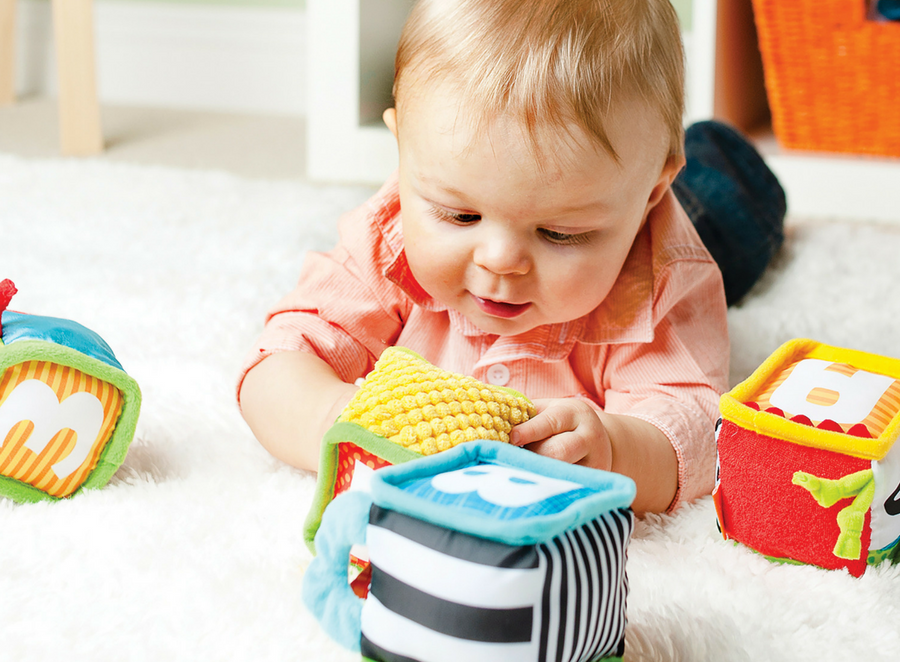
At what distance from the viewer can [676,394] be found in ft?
2.35

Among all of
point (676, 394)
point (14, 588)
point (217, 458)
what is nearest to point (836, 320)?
point (676, 394)

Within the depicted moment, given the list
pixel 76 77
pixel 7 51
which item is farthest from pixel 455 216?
pixel 7 51

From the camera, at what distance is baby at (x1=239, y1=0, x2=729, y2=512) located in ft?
1.97

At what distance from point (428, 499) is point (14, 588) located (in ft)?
0.86

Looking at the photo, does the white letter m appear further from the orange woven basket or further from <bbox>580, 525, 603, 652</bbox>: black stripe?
the orange woven basket

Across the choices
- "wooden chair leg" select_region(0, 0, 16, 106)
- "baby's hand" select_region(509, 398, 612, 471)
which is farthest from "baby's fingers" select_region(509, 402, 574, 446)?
"wooden chair leg" select_region(0, 0, 16, 106)

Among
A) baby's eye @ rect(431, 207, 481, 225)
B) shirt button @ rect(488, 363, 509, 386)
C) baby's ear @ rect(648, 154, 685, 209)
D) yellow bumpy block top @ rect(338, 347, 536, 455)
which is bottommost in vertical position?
shirt button @ rect(488, 363, 509, 386)

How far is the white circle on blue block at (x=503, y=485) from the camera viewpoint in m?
0.40

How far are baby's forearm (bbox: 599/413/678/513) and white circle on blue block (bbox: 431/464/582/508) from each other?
0.65 feet

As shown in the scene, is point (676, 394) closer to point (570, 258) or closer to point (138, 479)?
point (570, 258)

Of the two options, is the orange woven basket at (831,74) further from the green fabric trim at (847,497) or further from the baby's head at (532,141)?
the green fabric trim at (847,497)

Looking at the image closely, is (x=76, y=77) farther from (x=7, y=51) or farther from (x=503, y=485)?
(x=503, y=485)

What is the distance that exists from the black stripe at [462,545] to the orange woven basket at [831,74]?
1.21 meters

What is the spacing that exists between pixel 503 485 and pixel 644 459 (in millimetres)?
255
